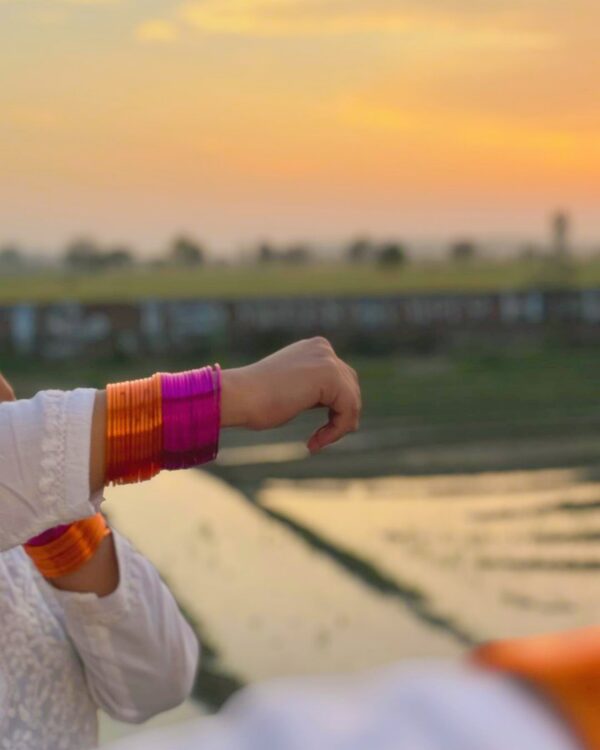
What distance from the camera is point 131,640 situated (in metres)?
1.39

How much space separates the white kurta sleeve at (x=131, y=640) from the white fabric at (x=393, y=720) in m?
0.96

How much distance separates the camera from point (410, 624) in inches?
138

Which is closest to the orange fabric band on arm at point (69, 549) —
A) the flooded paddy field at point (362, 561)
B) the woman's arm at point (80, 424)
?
the woman's arm at point (80, 424)

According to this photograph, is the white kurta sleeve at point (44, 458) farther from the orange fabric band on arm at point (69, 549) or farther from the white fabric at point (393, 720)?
the white fabric at point (393, 720)

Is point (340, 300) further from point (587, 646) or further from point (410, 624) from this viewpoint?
point (587, 646)

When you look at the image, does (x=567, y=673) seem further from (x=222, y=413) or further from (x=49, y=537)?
(x=49, y=537)

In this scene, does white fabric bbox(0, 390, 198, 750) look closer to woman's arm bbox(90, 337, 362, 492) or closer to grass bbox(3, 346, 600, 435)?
woman's arm bbox(90, 337, 362, 492)

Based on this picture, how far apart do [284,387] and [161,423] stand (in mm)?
102

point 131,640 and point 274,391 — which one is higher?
point 274,391

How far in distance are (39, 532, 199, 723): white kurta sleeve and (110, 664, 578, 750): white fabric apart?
962mm

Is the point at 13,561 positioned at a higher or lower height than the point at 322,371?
lower

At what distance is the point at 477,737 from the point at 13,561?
1.02 m

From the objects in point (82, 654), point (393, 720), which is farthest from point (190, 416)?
point (393, 720)

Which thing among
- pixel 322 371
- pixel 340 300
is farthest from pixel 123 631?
pixel 340 300
